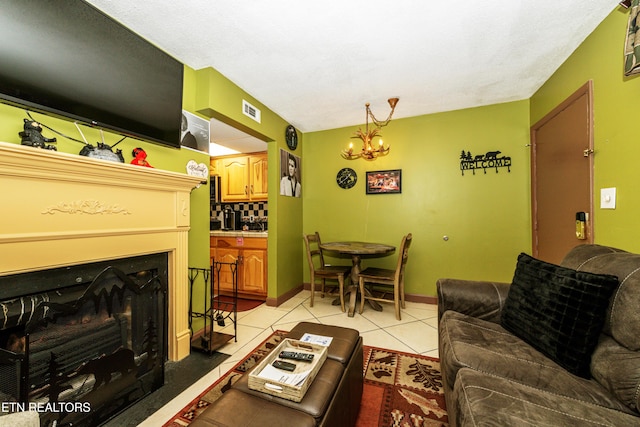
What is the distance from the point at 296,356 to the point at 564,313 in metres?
1.34

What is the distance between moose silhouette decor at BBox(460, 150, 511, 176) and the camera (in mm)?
3184

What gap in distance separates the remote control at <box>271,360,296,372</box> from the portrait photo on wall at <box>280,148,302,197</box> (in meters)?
2.56

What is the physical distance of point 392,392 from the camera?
168 centimetres

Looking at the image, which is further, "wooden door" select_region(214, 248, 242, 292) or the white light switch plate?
"wooden door" select_region(214, 248, 242, 292)

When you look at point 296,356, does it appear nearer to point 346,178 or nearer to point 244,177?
point 346,178

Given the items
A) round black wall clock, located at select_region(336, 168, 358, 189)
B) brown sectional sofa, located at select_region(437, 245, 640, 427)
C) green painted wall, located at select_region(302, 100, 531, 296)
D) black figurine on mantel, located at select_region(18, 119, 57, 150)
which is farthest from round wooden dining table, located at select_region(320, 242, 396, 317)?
black figurine on mantel, located at select_region(18, 119, 57, 150)

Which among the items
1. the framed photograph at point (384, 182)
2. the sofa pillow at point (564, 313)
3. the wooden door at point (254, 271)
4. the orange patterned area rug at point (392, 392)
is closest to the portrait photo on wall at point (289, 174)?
the wooden door at point (254, 271)

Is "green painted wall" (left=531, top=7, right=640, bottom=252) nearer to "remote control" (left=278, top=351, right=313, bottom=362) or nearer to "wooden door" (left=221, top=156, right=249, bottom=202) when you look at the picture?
"remote control" (left=278, top=351, right=313, bottom=362)

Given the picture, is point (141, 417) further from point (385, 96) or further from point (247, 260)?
point (385, 96)

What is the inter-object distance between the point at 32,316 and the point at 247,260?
257 centimetres

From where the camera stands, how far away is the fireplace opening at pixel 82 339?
1.22 meters

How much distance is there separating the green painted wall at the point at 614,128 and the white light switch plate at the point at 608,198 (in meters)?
0.04

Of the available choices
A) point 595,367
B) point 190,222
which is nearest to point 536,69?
point 595,367

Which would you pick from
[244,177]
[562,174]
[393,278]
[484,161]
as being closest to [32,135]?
[393,278]
